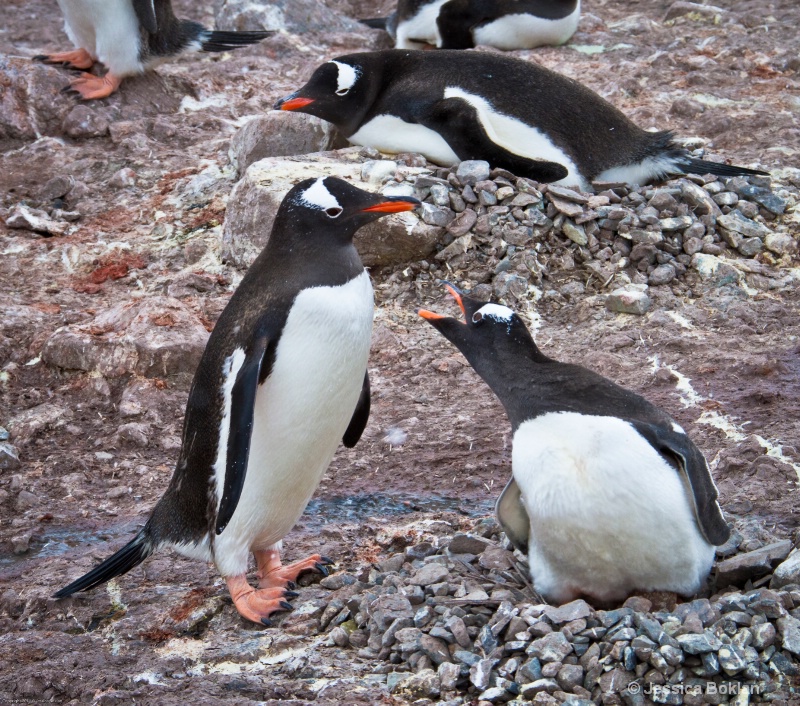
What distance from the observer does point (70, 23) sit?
273 inches

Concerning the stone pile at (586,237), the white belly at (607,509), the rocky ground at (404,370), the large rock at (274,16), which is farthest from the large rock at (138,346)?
the large rock at (274,16)

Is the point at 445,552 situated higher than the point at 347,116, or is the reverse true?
the point at 347,116

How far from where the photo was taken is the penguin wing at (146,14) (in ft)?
22.4

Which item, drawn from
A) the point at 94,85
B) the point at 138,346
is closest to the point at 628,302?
the point at 138,346

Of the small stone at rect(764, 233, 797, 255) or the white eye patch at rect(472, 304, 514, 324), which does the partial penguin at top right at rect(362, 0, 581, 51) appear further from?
the white eye patch at rect(472, 304, 514, 324)

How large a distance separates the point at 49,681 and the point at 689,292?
3.32m

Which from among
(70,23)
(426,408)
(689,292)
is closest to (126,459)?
(426,408)

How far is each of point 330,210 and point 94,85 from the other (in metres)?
4.39

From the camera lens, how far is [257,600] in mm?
3059

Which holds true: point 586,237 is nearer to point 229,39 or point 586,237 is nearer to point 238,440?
point 238,440

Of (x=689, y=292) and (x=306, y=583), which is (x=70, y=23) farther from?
(x=306, y=583)

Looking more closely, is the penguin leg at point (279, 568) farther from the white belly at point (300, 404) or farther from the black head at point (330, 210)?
the black head at point (330, 210)

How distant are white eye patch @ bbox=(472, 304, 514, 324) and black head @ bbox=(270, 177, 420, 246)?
39 cm

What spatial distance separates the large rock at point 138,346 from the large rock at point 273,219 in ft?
2.09
